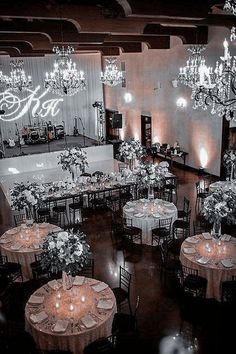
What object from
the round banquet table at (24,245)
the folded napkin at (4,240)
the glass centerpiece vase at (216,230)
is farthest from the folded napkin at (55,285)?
the glass centerpiece vase at (216,230)

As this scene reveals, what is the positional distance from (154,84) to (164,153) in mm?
3566

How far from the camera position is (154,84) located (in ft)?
58.4

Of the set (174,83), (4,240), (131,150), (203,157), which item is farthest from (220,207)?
(174,83)

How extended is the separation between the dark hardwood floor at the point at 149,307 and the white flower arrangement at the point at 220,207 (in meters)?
1.66

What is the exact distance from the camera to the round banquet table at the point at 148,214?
9523 mm

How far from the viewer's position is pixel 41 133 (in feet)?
69.9

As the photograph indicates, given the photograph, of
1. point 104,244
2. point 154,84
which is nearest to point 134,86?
point 154,84

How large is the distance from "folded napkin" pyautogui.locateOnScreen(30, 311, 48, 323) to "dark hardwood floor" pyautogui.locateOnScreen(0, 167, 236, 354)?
259mm

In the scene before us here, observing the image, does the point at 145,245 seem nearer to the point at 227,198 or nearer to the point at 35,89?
the point at 227,198

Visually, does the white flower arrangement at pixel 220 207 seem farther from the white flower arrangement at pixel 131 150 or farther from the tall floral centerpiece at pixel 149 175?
the white flower arrangement at pixel 131 150

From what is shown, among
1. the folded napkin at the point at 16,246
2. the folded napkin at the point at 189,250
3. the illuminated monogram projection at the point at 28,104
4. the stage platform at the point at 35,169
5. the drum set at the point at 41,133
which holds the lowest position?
the stage platform at the point at 35,169

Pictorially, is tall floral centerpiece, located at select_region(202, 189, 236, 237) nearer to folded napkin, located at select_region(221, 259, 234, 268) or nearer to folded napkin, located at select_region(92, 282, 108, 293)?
folded napkin, located at select_region(221, 259, 234, 268)

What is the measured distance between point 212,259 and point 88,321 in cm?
290

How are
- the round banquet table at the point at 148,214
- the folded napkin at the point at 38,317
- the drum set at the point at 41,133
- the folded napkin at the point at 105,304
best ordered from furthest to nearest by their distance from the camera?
1. the drum set at the point at 41,133
2. the round banquet table at the point at 148,214
3. the folded napkin at the point at 105,304
4. the folded napkin at the point at 38,317
